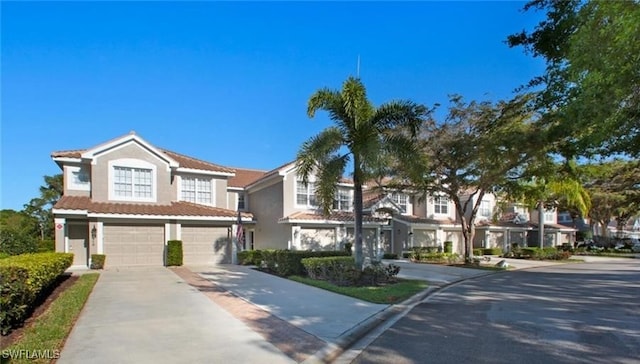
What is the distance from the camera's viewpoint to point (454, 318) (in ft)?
33.5

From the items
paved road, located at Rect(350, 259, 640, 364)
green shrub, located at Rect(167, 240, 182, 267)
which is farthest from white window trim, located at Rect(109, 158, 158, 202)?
Answer: paved road, located at Rect(350, 259, 640, 364)

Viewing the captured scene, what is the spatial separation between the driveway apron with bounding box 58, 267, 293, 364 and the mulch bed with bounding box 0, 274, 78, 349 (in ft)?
2.80

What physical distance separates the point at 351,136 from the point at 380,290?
5.60 m

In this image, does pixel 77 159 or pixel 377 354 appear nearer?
pixel 377 354

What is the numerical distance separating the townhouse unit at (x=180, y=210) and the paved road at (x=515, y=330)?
370 inches

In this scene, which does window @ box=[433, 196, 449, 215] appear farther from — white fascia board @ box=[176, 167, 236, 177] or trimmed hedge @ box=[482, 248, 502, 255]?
white fascia board @ box=[176, 167, 236, 177]

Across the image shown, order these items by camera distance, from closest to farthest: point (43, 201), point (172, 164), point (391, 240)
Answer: point (172, 164) → point (391, 240) → point (43, 201)

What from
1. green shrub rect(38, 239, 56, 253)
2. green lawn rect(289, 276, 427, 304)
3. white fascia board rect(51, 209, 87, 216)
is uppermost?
white fascia board rect(51, 209, 87, 216)

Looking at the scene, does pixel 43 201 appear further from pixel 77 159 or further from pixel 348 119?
pixel 348 119

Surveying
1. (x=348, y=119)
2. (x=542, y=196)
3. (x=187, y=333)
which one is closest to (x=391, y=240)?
(x=542, y=196)

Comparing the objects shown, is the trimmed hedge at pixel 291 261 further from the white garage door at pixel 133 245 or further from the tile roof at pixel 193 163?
the tile roof at pixel 193 163

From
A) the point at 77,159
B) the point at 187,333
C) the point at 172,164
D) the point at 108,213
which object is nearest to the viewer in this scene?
the point at 187,333

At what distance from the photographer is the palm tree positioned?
1576 cm

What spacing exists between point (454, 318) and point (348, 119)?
8267 mm
